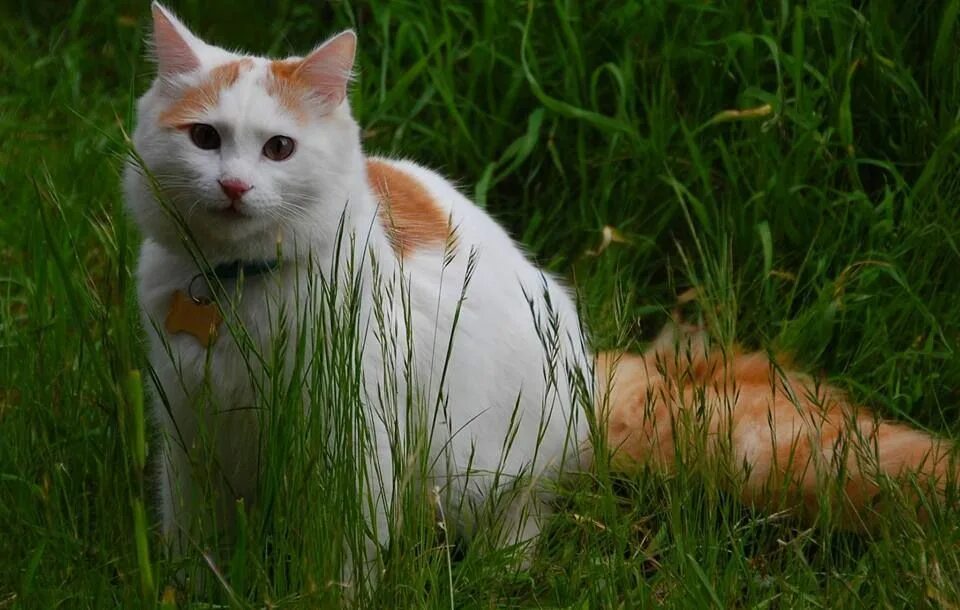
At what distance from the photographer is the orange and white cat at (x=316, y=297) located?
7.20ft

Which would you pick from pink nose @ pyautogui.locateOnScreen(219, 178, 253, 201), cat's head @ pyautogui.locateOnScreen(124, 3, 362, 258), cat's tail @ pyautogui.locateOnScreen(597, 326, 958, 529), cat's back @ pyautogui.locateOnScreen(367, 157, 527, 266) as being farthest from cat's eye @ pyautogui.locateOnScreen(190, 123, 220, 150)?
cat's tail @ pyautogui.locateOnScreen(597, 326, 958, 529)

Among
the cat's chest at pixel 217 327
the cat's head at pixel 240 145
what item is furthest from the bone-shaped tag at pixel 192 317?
the cat's head at pixel 240 145

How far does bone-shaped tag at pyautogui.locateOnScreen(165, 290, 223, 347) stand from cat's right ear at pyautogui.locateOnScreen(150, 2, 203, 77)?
0.43 meters

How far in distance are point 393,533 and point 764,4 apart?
214 cm

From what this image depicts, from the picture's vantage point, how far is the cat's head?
222 centimetres

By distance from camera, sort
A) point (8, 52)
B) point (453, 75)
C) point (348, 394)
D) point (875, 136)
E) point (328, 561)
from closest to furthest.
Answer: point (328, 561)
point (348, 394)
point (875, 136)
point (453, 75)
point (8, 52)

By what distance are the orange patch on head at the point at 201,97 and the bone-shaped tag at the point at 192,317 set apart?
325 mm

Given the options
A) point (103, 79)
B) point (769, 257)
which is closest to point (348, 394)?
point (769, 257)

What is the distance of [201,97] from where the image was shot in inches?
88.8

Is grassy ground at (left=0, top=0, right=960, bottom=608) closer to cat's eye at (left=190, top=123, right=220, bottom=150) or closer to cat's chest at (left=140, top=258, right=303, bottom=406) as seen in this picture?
cat's chest at (left=140, top=258, right=303, bottom=406)

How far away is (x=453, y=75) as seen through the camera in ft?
12.1

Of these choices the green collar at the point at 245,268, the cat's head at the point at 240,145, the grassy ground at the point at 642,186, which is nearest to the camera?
the cat's head at the point at 240,145

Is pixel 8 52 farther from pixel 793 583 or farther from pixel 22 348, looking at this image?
pixel 793 583

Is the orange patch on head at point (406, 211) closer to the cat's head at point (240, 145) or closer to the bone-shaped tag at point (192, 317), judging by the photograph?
the cat's head at point (240, 145)
